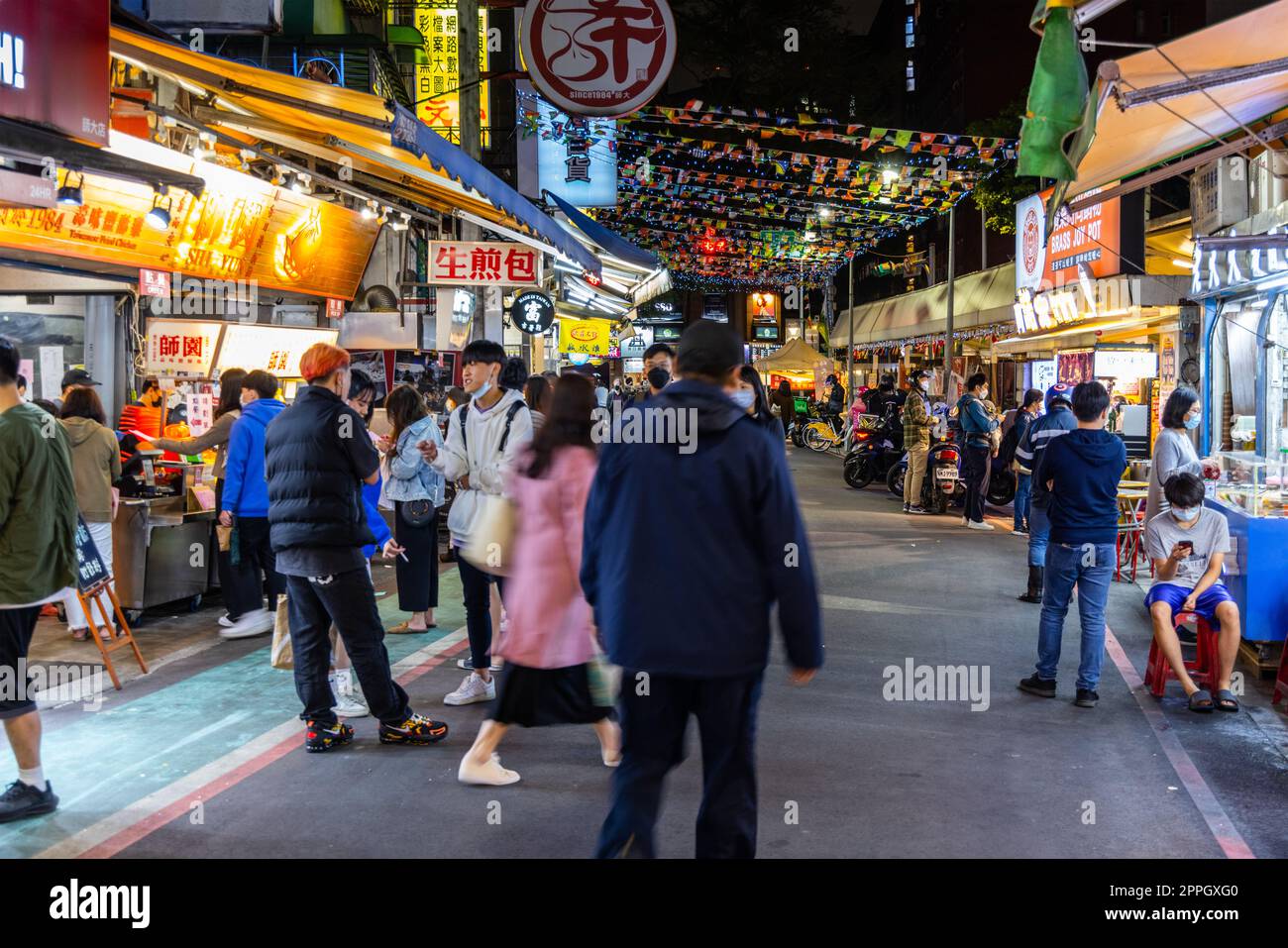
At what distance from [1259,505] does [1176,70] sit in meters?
3.07

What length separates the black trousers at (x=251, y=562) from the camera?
27.9ft

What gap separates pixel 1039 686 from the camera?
7359 millimetres

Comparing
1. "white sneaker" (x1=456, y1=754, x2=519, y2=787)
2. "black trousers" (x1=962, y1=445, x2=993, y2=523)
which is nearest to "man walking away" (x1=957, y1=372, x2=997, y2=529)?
"black trousers" (x1=962, y1=445, x2=993, y2=523)

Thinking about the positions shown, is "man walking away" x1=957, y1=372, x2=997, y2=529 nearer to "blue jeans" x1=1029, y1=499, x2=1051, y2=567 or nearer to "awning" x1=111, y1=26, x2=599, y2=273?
"blue jeans" x1=1029, y1=499, x2=1051, y2=567

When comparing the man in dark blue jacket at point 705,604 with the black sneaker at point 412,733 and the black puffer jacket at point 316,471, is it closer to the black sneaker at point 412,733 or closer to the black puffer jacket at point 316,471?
the black puffer jacket at point 316,471

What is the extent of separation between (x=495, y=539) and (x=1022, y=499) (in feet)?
34.0

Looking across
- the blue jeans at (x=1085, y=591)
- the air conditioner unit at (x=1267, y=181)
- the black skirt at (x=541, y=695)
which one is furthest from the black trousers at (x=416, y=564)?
the air conditioner unit at (x=1267, y=181)

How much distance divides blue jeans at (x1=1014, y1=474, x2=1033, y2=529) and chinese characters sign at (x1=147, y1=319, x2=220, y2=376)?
9089 millimetres

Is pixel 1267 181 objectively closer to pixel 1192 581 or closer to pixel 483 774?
pixel 1192 581

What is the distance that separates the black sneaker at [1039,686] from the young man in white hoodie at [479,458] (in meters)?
3.38

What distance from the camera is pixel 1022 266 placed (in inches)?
911

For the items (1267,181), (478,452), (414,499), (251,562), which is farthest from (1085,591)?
(1267,181)
